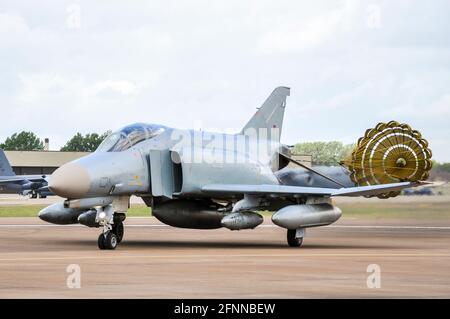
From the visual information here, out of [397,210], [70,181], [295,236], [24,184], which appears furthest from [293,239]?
[24,184]

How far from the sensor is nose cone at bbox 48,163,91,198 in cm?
2023

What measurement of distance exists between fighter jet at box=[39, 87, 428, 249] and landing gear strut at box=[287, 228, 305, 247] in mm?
22

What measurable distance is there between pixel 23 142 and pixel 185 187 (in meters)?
139

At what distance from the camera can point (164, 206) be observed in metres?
24.1

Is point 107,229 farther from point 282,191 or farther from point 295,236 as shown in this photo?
point 295,236

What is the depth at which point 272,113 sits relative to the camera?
2784cm

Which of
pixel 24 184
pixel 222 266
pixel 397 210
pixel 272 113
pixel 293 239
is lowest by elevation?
pixel 222 266

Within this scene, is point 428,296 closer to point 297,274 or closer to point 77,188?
point 297,274

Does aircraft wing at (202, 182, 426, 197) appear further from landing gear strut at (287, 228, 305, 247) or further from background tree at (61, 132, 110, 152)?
background tree at (61, 132, 110, 152)

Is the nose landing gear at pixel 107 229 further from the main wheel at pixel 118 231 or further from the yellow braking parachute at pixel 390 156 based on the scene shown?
the yellow braking parachute at pixel 390 156

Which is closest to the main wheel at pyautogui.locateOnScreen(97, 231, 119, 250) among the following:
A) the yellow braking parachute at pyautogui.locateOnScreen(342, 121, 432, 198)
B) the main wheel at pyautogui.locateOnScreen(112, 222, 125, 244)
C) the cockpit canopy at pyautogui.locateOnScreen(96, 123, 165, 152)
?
the main wheel at pyautogui.locateOnScreen(112, 222, 125, 244)

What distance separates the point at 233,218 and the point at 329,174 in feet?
24.9

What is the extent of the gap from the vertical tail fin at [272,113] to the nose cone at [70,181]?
305 inches
